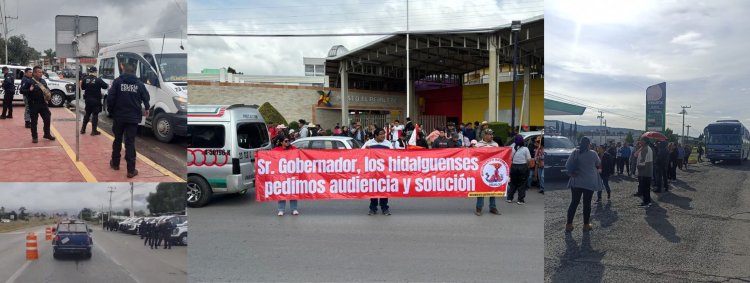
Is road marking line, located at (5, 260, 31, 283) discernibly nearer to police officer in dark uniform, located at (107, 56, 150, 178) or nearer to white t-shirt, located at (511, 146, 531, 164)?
police officer in dark uniform, located at (107, 56, 150, 178)

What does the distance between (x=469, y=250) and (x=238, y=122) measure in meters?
1.82

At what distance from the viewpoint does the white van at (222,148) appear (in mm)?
3547

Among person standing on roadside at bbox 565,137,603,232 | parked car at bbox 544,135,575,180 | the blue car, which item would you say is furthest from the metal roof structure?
the blue car

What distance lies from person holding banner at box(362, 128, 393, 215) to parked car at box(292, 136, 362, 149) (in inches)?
4.3

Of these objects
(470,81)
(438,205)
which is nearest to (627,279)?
(470,81)

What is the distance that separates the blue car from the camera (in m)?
2.92

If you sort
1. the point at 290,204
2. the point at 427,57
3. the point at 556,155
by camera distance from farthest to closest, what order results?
the point at 290,204, the point at 427,57, the point at 556,155

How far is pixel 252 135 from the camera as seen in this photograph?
4039mm

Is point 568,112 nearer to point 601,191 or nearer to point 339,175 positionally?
point 601,191

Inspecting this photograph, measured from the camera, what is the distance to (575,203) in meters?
2.47

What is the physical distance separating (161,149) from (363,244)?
5.25 ft

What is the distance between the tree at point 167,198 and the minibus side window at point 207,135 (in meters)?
0.68

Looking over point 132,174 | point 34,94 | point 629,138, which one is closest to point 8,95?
point 34,94

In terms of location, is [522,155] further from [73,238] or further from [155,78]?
[73,238]
